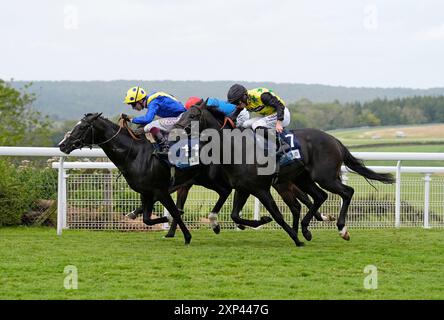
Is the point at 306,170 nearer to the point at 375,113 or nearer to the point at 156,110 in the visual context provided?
the point at 156,110

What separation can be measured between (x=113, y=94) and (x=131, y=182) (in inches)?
2927

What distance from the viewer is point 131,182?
937 centimetres

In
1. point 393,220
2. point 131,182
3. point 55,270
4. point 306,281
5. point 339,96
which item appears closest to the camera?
point 306,281

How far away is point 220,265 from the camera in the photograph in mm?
7867

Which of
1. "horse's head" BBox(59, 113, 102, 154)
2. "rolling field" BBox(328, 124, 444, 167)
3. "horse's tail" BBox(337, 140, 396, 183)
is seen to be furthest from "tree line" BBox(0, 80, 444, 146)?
"horse's tail" BBox(337, 140, 396, 183)

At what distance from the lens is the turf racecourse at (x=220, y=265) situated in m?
6.48

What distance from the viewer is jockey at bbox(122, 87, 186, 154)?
9.51 metres

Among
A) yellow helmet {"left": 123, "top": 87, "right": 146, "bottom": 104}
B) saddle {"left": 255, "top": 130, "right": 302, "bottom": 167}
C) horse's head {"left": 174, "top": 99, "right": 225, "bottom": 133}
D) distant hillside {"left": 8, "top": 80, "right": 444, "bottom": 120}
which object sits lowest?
saddle {"left": 255, "top": 130, "right": 302, "bottom": 167}

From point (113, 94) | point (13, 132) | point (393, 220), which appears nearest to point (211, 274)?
point (393, 220)

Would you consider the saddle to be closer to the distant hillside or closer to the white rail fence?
the white rail fence

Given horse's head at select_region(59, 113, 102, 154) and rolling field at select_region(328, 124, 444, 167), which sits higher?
horse's head at select_region(59, 113, 102, 154)

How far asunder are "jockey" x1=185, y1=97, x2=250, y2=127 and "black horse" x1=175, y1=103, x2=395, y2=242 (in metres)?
0.07
